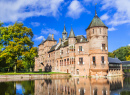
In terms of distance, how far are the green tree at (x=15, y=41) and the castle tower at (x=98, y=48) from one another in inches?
686

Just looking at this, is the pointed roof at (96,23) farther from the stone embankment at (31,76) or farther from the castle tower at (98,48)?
the stone embankment at (31,76)

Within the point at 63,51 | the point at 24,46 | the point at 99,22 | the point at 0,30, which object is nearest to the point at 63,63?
the point at 63,51

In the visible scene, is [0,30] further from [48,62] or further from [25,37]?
[48,62]

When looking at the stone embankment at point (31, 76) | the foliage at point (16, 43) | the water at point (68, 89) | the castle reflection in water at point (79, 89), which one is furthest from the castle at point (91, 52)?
the water at point (68, 89)

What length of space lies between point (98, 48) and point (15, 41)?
22338mm

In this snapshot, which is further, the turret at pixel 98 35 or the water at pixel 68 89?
the turret at pixel 98 35

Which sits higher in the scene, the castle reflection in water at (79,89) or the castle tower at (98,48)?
the castle tower at (98,48)

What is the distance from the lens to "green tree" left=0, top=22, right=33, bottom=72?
37750mm

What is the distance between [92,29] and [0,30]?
83.9 feet

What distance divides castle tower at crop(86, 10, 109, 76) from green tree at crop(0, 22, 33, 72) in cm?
1743

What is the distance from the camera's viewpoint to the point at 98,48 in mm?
37656

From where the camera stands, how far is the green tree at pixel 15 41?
37750 mm

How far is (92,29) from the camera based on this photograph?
1537 inches

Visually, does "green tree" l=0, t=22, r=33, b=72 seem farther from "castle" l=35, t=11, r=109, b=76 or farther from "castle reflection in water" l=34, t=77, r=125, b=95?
"castle reflection in water" l=34, t=77, r=125, b=95
